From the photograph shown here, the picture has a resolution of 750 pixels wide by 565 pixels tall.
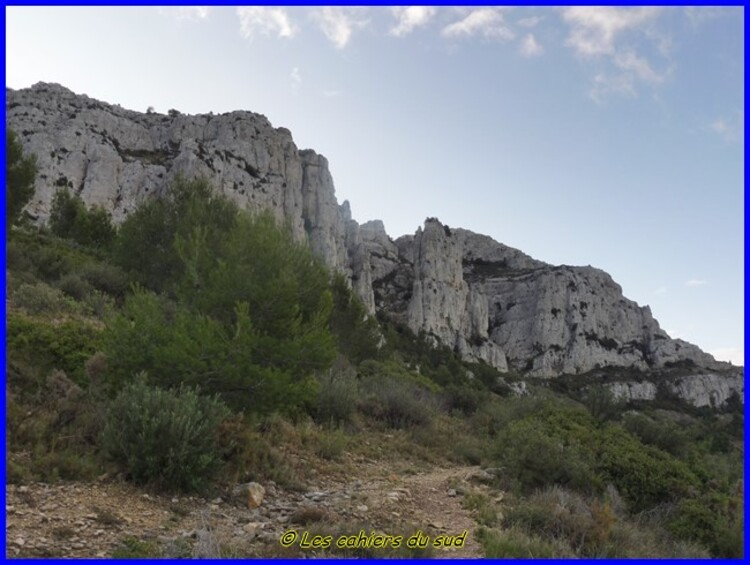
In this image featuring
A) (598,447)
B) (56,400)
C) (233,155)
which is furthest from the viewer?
(233,155)

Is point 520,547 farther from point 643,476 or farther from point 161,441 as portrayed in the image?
point 643,476

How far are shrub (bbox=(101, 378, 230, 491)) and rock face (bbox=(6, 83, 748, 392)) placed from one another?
63962 mm

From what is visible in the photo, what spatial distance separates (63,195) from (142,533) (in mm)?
43644

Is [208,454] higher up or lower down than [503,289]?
lower down

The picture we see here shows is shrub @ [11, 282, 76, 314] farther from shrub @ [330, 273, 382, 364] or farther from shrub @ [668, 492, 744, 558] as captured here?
shrub @ [668, 492, 744, 558]

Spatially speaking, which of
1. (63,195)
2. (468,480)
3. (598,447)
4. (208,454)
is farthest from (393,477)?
(63,195)

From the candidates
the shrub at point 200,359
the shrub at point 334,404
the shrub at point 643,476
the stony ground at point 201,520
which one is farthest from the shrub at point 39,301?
the shrub at point 643,476

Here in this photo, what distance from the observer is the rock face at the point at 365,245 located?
70000 millimetres

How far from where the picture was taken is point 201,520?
616 centimetres

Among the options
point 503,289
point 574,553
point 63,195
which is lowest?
point 574,553

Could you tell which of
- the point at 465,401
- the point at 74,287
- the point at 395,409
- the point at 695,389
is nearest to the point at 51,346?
the point at 74,287

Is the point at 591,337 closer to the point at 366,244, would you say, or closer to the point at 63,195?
the point at 366,244

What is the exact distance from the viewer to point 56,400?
8.46 meters

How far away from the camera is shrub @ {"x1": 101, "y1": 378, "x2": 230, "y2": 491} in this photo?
695cm
